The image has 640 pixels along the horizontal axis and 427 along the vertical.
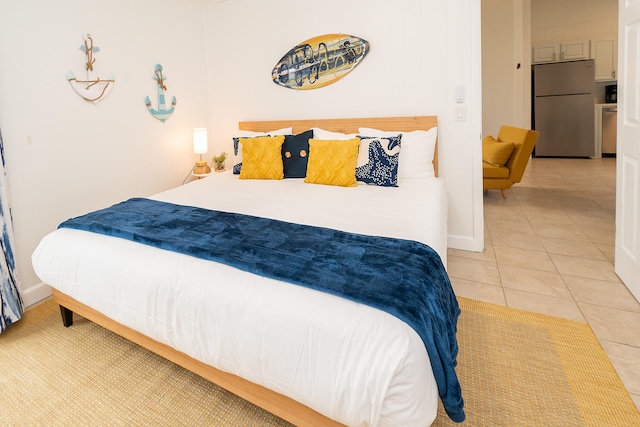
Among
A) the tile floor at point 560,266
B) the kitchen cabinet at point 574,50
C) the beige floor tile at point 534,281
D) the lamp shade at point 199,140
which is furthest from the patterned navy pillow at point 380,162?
the kitchen cabinet at point 574,50

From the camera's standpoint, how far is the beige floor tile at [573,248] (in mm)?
2940

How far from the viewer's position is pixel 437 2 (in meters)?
2.92

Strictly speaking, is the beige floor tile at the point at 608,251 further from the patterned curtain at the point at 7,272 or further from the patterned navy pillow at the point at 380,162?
the patterned curtain at the point at 7,272

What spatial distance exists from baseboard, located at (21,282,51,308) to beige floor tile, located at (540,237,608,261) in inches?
154

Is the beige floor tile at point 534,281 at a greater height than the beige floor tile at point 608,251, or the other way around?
the beige floor tile at point 608,251

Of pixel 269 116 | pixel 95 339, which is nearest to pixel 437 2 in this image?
pixel 269 116

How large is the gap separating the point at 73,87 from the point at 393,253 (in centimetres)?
285

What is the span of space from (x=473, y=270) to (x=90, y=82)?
3.36 metres

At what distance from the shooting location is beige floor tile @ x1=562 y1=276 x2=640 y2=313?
2.23 meters

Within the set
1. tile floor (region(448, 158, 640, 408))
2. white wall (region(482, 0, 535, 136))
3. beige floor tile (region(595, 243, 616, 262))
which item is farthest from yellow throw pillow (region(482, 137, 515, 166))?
white wall (region(482, 0, 535, 136))

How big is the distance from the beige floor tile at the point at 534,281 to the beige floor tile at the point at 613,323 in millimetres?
194

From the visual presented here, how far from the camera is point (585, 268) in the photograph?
272 centimetres

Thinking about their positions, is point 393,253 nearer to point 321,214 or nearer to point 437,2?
point 321,214

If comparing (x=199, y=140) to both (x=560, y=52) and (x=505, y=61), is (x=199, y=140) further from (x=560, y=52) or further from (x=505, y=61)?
(x=560, y=52)
